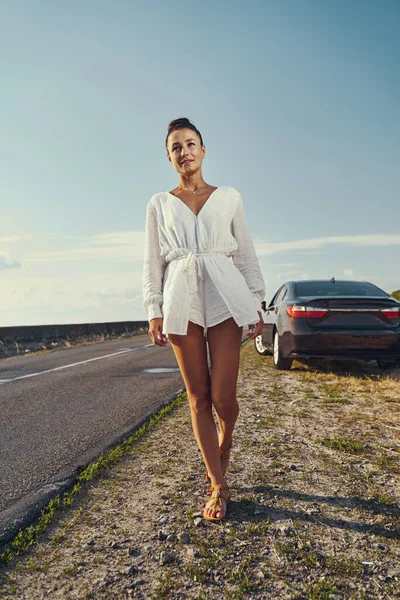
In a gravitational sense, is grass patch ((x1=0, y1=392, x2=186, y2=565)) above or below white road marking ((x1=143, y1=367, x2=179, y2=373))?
below

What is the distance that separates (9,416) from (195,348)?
390 cm

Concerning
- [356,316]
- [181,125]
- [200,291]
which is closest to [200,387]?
[200,291]

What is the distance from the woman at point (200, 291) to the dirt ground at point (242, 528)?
279mm

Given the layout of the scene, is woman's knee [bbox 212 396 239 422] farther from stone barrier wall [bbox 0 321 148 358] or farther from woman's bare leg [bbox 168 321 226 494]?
stone barrier wall [bbox 0 321 148 358]

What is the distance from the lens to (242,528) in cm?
254

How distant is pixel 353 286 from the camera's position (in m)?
8.02

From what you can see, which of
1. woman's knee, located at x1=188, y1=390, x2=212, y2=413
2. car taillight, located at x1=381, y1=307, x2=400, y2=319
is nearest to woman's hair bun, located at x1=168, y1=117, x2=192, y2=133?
woman's knee, located at x1=188, y1=390, x2=212, y2=413

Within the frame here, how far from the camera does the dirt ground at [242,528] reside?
206cm

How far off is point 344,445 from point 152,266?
2152 millimetres

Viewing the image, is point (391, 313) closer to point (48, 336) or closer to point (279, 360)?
point (279, 360)

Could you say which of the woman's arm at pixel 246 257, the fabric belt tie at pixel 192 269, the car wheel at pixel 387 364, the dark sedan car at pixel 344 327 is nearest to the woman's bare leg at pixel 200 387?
the fabric belt tie at pixel 192 269

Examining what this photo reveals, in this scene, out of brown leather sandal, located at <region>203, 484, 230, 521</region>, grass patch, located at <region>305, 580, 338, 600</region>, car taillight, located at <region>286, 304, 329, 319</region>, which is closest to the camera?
grass patch, located at <region>305, 580, 338, 600</region>

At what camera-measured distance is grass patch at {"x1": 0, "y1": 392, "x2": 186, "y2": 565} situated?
7.93 ft

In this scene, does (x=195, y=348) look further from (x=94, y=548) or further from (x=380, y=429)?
(x=380, y=429)
